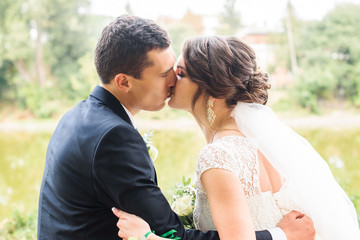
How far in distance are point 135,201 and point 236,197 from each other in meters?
0.41

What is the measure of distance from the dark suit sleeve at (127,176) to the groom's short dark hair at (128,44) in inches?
13.9

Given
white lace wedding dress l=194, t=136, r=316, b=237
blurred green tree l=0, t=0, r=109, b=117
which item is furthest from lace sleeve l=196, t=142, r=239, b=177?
blurred green tree l=0, t=0, r=109, b=117

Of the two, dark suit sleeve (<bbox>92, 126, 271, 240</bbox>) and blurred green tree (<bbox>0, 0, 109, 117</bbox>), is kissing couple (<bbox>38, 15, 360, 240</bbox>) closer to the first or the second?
dark suit sleeve (<bbox>92, 126, 271, 240</bbox>)


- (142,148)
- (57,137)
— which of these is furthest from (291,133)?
(57,137)

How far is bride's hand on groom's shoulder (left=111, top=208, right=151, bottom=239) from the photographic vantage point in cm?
147

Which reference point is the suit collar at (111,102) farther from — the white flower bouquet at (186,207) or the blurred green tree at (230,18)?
the blurred green tree at (230,18)

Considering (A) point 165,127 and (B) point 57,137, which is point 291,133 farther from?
(A) point 165,127

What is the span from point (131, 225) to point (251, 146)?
26.8 inches

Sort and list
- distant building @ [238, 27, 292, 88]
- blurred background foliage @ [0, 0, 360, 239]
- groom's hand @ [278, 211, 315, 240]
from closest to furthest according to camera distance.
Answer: groom's hand @ [278, 211, 315, 240] < blurred background foliage @ [0, 0, 360, 239] < distant building @ [238, 27, 292, 88]

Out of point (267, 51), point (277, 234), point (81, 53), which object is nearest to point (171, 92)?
point (277, 234)

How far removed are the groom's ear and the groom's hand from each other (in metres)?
0.95

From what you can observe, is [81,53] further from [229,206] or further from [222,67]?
[229,206]

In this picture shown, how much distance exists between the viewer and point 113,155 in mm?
1401

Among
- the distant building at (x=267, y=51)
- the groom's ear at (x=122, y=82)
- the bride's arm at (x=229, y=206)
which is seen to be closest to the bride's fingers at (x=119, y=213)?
the bride's arm at (x=229, y=206)
